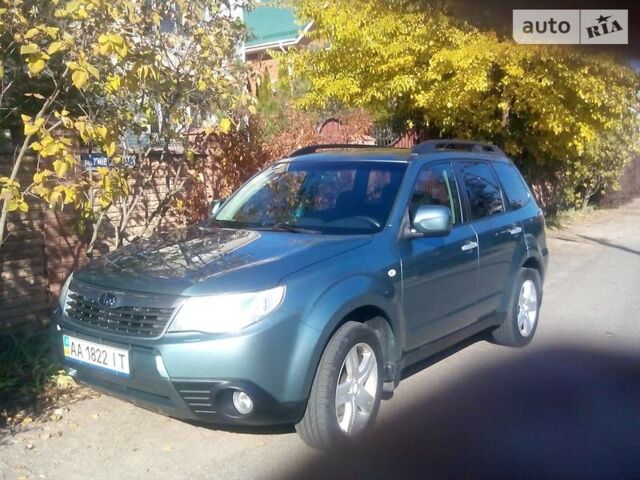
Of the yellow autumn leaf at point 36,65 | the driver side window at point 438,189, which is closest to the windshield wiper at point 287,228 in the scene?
the driver side window at point 438,189

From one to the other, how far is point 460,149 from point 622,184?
17812 mm

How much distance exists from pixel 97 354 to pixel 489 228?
322 centimetres

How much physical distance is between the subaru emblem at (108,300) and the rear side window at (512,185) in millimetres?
3689

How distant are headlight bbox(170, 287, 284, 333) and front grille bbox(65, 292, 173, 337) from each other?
0.10 m

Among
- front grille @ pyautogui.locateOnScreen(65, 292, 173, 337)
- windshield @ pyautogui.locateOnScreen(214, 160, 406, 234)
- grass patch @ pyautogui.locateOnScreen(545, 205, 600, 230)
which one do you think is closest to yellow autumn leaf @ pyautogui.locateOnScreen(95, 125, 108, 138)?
windshield @ pyautogui.locateOnScreen(214, 160, 406, 234)

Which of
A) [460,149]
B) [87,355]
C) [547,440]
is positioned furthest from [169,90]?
[547,440]

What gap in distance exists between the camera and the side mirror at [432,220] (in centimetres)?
524

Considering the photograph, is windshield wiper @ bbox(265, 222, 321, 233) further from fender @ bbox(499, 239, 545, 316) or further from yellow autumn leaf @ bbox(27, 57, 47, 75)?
fender @ bbox(499, 239, 545, 316)

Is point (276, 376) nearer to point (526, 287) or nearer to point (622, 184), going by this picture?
point (526, 287)

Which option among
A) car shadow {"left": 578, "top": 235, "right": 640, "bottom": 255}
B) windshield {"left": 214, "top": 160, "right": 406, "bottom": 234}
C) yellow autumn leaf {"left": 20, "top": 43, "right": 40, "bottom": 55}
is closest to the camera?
yellow autumn leaf {"left": 20, "top": 43, "right": 40, "bottom": 55}

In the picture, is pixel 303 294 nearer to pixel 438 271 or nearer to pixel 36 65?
pixel 438 271

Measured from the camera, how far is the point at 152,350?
4352 mm

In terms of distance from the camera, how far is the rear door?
626 cm

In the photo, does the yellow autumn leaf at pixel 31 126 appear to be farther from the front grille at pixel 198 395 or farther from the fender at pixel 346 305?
the fender at pixel 346 305
